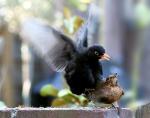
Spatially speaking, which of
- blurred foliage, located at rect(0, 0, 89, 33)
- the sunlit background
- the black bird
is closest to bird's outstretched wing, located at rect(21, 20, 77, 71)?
the black bird

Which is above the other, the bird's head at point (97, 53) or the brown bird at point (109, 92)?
the bird's head at point (97, 53)

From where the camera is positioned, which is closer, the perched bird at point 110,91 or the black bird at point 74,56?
the perched bird at point 110,91

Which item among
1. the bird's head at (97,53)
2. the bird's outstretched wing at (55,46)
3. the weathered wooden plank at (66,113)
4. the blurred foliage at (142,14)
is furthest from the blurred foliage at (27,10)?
the weathered wooden plank at (66,113)

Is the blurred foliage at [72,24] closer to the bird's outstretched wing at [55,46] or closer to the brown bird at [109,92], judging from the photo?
the bird's outstretched wing at [55,46]

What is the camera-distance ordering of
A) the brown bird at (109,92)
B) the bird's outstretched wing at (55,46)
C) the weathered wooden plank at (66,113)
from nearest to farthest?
the weathered wooden plank at (66,113), the brown bird at (109,92), the bird's outstretched wing at (55,46)

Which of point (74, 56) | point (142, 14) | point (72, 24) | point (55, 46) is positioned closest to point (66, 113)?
point (74, 56)

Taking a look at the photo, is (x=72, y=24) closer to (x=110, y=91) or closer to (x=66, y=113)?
(x=110, y=91)

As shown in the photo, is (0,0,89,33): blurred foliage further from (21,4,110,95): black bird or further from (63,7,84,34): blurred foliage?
(21,4,110,95): black bird
